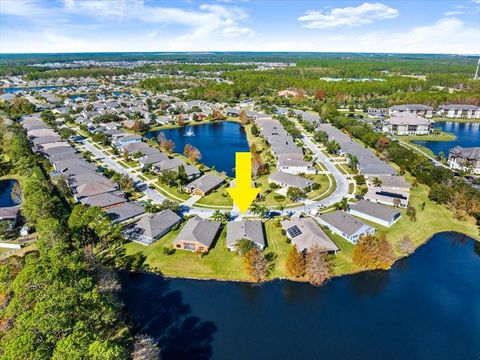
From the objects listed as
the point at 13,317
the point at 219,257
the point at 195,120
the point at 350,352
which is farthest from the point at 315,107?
the point at 13,317

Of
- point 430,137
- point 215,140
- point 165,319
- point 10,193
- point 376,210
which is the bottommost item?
point 165,319

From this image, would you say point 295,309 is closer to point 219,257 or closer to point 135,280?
point 219,257

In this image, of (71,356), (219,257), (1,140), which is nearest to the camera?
(71,356)

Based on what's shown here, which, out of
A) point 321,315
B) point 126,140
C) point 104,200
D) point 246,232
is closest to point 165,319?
point 246,232

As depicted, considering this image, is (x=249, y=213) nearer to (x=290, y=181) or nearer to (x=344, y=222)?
(x=290, y=181)

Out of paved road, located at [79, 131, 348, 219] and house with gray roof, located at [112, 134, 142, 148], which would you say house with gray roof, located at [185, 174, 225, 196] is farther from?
house with gray roof, located at [112, 134, 142, 148]

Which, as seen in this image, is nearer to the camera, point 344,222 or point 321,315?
point 321,315

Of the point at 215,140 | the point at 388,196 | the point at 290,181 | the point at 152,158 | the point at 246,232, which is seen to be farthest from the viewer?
the point at 215,140
